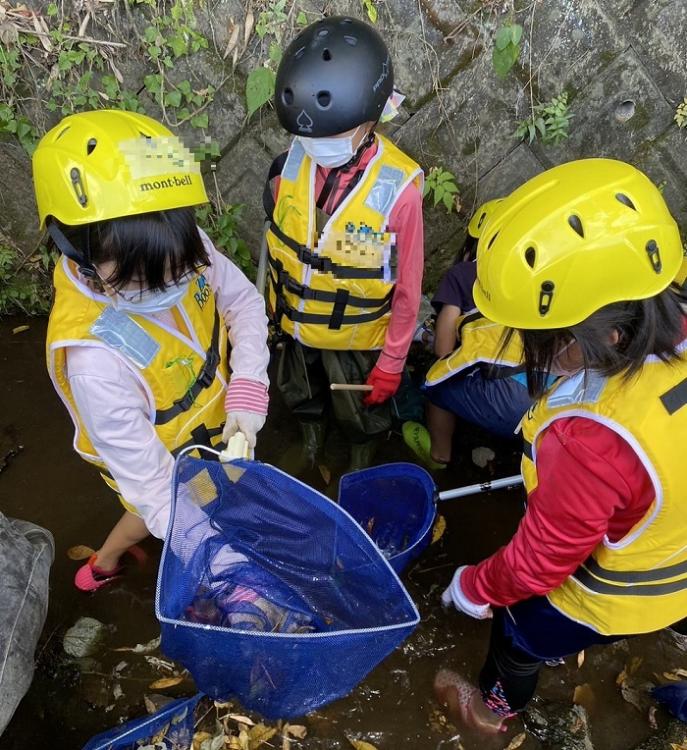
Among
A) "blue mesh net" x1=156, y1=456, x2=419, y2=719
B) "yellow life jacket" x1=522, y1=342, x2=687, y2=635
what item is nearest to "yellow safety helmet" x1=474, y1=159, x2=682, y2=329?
"yellow life jacket" x1=522, y1=342, x2=687, y2=635

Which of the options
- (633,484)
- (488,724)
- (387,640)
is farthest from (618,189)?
(488,724)

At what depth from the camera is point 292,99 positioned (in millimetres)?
2102

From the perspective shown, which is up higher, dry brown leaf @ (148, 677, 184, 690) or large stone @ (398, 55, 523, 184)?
large stone @ (398, 55, 523, 184)

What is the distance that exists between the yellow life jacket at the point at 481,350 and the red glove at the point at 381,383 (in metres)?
0.26

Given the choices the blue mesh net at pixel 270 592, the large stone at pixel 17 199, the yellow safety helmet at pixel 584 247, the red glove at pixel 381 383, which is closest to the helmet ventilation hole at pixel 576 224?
the yellow safety helmet at pixel 584 247

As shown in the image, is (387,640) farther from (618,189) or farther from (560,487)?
(618,189)

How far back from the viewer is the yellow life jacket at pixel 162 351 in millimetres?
1719

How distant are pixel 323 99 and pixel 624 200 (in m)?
1.24

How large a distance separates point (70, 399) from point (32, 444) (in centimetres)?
163

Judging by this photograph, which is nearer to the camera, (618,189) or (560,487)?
(618,189)

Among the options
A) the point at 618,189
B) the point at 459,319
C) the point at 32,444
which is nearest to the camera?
the point at 618,189

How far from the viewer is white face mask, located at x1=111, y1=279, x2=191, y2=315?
1.67 metres

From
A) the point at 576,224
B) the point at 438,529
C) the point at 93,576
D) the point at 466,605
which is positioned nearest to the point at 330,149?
the point at 576,224

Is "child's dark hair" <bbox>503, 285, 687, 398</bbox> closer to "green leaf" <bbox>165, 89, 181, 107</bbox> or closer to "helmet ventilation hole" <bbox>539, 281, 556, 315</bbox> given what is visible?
"helmet ventilation hole" <bbox>539, 281, 556, 315</bbox>
